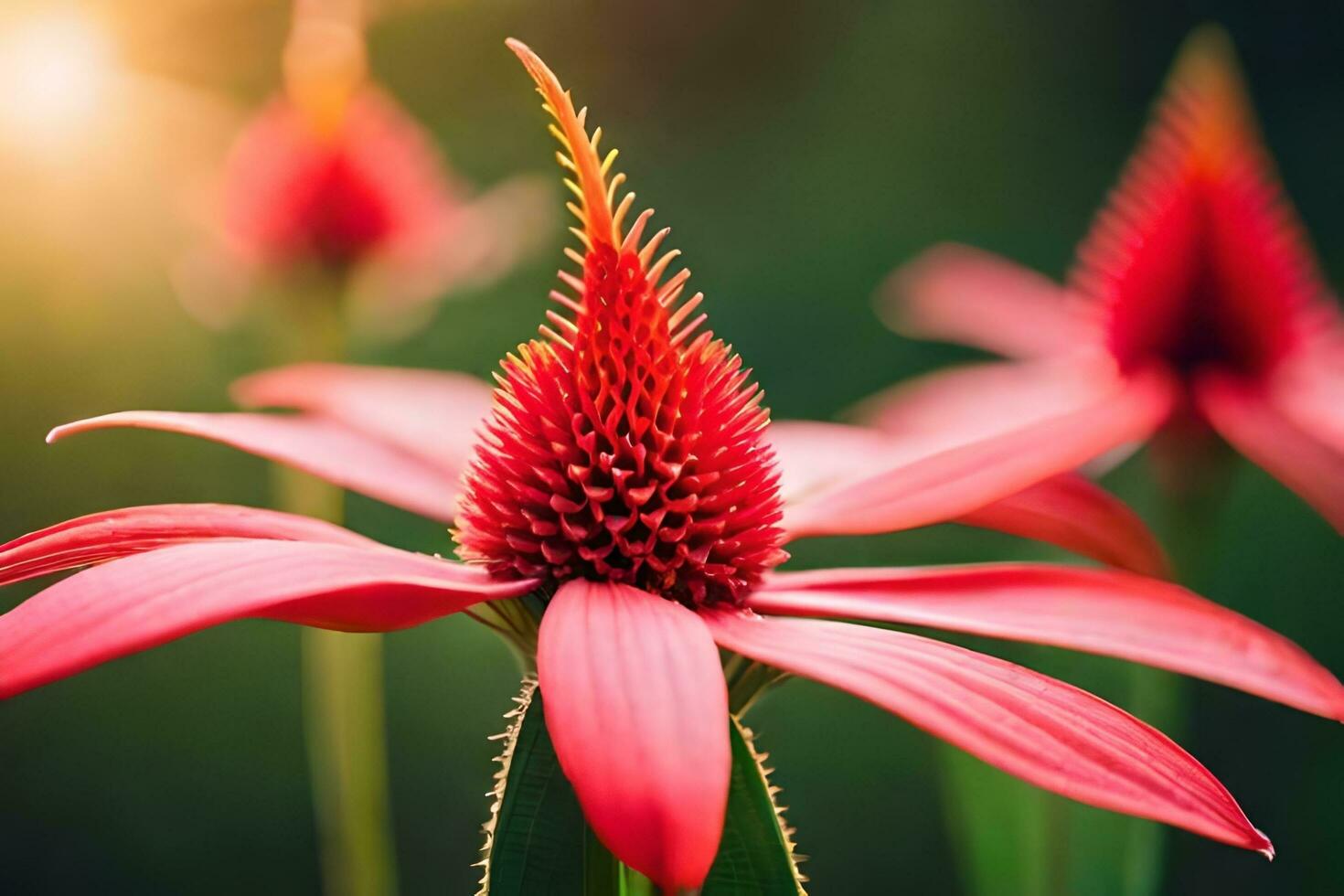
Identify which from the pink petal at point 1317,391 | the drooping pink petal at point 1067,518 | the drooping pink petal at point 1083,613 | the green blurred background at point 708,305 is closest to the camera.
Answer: the drooping pink petal at point 1083,613

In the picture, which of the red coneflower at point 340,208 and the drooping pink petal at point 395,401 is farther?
the red coneflower at point 340,208

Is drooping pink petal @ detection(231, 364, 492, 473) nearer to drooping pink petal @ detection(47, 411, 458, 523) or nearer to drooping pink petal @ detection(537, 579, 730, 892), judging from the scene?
drooping pink petal @ detection(47, 411, 458, 523)

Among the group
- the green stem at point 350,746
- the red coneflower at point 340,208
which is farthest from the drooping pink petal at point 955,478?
the red coneflower at point 340,208

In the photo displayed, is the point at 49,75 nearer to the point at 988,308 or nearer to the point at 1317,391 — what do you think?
the point at 988,308

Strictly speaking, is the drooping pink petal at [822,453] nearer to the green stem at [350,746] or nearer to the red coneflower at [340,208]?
the green stem at [350,746]

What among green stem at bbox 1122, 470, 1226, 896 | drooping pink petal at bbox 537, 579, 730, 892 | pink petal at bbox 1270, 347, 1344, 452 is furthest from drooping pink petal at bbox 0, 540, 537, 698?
pink petal at bbox 1270, 347, 1344, 452

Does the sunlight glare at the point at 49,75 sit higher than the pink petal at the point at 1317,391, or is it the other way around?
the sunlight glare at the point at 49,75

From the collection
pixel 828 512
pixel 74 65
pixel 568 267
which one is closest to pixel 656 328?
pixel 828 512
